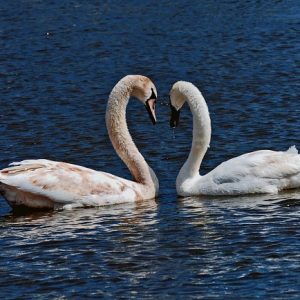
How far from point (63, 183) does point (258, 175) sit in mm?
2119

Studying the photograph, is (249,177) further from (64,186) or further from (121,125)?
(64,186)

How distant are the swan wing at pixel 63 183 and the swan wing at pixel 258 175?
3.55ft

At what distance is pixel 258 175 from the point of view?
13.2m

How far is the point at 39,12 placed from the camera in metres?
27.0

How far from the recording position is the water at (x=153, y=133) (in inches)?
397

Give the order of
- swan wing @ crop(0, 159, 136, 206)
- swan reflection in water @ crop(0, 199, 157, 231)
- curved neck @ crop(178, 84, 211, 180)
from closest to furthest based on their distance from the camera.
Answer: swan reflection in water @ crop(0, 199, 157, 231) < swan wing @ crop(0, 159, 136, 206) < curved neck @ crop(178, 84, 211, 180)

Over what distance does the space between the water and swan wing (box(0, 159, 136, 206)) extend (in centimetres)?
22

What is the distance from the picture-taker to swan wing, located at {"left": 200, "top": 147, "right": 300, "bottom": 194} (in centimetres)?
1320

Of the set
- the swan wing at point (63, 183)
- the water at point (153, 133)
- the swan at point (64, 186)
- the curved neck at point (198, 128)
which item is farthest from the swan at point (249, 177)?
the swan wing at point (63, 183)

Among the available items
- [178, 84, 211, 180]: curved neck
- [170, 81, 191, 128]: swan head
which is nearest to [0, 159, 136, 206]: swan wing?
[178, 84, 211, 180]: curved neck

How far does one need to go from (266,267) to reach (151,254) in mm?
1145

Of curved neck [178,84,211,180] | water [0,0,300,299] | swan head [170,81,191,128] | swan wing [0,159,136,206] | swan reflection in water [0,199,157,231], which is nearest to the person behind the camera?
water [0,0,300,299]

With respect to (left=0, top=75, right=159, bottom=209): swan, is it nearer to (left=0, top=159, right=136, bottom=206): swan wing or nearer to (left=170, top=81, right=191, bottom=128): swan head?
(left=0, top=159, right=136, bottom=206): swan wing

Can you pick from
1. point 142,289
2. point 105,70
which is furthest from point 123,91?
point 105,70
